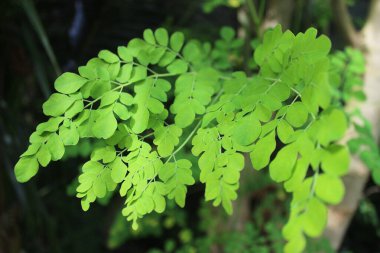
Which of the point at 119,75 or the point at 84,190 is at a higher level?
the point at 119,75

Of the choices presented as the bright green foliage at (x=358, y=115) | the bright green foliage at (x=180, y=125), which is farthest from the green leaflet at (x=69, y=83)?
the bright green foliage at (x=358, y=115)

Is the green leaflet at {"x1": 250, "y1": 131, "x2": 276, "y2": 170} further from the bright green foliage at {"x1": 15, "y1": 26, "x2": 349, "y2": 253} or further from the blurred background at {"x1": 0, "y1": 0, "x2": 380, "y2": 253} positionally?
the blurred background at {"x1": 0, "y1": 0, "x2": 380, "y2": 253}

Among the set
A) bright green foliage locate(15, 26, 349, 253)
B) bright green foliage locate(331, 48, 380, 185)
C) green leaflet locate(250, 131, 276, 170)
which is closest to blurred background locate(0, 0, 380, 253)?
bright green foliage locate(331, 48, 380, 185)

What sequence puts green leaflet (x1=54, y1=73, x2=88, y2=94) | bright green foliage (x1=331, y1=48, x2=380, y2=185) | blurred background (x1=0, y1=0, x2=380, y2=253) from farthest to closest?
blurred background (x1=0, y1=0, x2=380, y2=253), bright green foliage (x1=331, y1=48, x2=380, y2=185), green leaflet (x1=54, y1=73, x2=88, y2=94)

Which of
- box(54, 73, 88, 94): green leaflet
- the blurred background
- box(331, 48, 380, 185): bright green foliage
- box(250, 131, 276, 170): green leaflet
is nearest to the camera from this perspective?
box(250, 131, 276, 170): green leaflet

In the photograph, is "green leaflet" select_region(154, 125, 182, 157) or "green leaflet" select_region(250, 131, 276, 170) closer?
"green leaflet" select_region(250, 131, 276, 170)

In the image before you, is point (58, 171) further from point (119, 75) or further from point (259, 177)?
point (119, 75)

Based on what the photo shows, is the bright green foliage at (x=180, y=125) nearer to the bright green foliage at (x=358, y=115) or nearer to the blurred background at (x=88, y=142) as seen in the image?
the bright green foliage at (x=358, y=115)

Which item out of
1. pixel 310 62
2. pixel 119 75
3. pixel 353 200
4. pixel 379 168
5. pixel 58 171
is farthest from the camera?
pixel 58 171

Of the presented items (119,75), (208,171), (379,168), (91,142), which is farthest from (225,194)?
(91,142)
